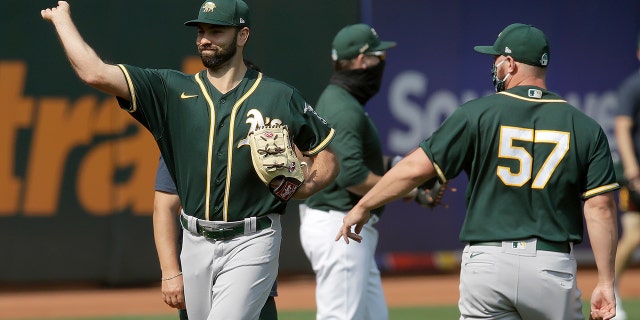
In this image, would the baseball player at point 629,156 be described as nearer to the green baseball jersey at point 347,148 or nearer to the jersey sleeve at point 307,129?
the green baseball jersey at point 347,148

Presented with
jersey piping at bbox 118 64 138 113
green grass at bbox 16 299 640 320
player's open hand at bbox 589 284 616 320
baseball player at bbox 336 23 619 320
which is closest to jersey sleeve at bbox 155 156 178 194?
jersey piping at bbox 118 64 138 113

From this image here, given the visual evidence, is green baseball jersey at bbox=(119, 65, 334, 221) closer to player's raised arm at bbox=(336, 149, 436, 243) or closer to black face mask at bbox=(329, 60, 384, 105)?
player's raised arm at bbox=(336, 149, 436, 243)

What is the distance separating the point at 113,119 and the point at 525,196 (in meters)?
7.43

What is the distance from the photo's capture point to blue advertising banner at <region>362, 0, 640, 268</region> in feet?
44.5

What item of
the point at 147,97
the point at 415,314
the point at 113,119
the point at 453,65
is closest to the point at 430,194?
the point at 147,97

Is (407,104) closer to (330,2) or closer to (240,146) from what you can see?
(330,2)

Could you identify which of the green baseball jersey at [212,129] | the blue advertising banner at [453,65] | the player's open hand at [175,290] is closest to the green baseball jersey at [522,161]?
the green baseball jersey at [212,129]

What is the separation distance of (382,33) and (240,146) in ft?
26.2

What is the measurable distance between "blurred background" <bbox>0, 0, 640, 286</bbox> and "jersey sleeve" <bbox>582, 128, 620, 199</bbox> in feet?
24.2

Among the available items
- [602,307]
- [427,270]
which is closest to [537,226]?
[602,307]

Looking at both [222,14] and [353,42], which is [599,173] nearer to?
[222,14]

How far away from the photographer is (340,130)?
7.43 m

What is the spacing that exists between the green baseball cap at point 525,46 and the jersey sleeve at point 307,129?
94cm

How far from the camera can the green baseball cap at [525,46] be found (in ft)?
18.9
